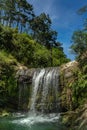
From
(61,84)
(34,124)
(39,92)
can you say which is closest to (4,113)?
(39,92)

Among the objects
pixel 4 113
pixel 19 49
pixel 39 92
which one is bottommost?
pixel 4 113

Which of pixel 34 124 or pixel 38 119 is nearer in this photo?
pixel 34 124

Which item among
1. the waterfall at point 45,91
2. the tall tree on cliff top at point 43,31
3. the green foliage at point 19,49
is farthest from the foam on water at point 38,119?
the tall tree on cliff top at point 43,31

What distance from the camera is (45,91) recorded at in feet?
85.6

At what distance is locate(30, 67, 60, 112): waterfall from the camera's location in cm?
2503

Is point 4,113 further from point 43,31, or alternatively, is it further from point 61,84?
point 43,31

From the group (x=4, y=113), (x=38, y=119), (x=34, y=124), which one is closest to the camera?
(x=34, y=124)

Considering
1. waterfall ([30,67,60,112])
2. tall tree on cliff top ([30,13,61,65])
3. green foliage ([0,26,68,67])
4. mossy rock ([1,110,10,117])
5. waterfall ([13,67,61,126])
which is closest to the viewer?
mossy rock ([1,110,10,117])

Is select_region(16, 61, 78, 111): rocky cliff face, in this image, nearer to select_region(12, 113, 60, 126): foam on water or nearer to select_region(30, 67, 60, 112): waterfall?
select_region(30, 67, 60, 112): waterfall

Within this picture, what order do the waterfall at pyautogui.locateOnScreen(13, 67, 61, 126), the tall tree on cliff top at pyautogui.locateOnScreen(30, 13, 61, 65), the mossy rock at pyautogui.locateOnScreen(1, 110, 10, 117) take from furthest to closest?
the tall tree on cliff top at pyautogui.locateOnScreen(30, 13, 61, 65) < the waterfall at pyautogui.locateOnScreen(13, 67, 61, 126) < the mossy rock at pyautogui.locateOnScreen(1, 110, 10, 117)

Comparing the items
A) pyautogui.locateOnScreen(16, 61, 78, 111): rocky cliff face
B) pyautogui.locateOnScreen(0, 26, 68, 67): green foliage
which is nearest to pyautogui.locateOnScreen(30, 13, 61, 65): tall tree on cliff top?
pyautogui.locateOnScreen(0, 26, 68, 67): green foliage

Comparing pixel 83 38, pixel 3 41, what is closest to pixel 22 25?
pixel 3 41

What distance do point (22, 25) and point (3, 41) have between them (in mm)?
31033

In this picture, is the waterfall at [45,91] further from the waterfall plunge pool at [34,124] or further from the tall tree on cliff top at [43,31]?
the tall tree on cliff top at [43,31]
